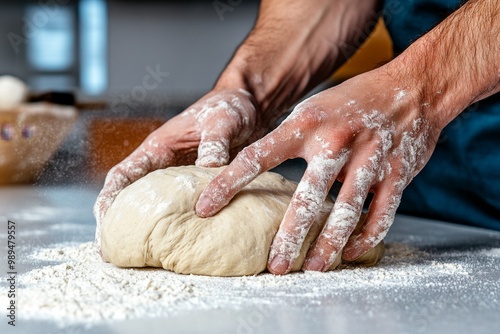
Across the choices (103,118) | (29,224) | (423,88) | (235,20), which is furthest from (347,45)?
(235,20)

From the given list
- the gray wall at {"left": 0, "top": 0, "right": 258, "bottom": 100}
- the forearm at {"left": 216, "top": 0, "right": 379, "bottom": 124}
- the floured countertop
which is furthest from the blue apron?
the gray wall at {"left": 0, "top": 0, "right": 258, "bottom": 100}

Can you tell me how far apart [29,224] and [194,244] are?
837 mm

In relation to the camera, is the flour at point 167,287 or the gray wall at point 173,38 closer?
the flour at point 167,287

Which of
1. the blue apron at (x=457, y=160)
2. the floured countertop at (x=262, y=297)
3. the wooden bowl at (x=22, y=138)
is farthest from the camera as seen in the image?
the wooden bowl at (x=22, y=138)

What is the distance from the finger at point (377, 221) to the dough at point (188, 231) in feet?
0.18

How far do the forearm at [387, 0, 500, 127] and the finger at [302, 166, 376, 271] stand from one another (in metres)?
0.21

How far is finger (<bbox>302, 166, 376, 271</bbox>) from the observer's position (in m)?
1.18

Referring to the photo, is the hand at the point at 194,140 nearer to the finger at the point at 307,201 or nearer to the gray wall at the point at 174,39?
the finger at the point at 307,201

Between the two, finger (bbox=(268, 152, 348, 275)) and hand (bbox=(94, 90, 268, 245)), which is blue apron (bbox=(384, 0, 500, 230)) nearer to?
hand (bbox=(94, 90, 268, 245))

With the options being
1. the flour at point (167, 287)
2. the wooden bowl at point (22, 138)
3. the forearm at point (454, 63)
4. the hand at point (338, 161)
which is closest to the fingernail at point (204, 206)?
the hand at point (338, 161)

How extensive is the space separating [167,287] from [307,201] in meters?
0.29

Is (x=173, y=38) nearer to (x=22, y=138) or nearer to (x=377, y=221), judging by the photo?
(x=22, y=138)

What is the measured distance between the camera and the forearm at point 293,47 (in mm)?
1828

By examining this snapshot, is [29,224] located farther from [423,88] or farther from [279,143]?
[423,88]
